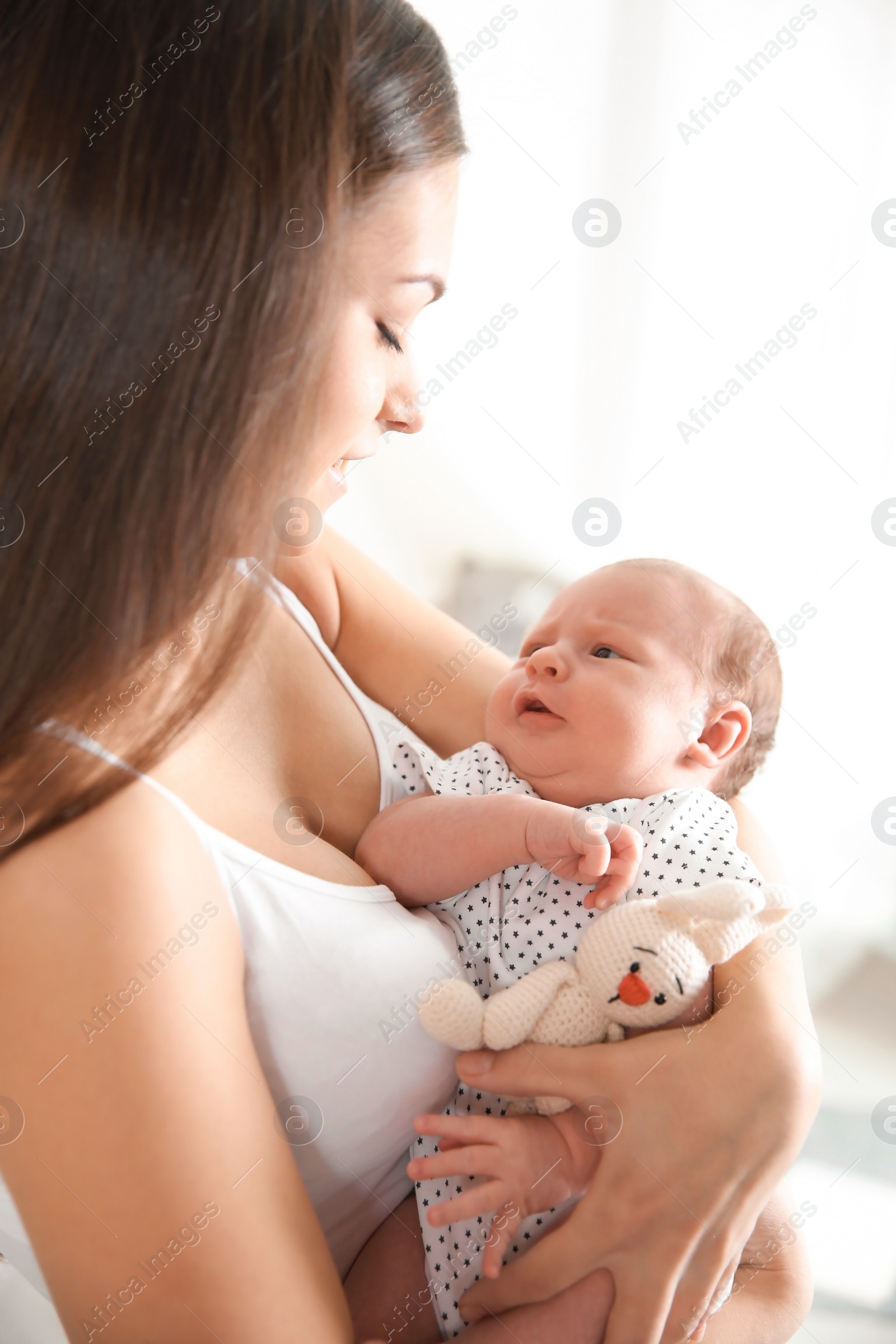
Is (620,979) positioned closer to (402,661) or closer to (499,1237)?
(499,1237)

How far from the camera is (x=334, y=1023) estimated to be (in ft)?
2.60

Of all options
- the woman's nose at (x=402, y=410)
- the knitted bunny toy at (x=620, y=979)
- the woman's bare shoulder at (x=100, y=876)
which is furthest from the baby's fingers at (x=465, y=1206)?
the woman's nose at (x=402, y=410)

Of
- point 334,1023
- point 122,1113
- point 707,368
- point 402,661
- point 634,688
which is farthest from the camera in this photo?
point 707,368

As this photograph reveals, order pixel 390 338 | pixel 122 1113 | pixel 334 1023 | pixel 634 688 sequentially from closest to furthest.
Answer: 1. pixel 122 1113
2. pixel 334 1023
3. pixel 390 338
4. pixel 634 688

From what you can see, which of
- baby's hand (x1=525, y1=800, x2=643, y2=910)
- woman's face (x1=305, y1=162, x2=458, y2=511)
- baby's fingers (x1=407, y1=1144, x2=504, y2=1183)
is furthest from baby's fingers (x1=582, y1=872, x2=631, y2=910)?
woman's face (x1=305, y1=162, x2=458, y2=511)

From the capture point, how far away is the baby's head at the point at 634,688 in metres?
1.06

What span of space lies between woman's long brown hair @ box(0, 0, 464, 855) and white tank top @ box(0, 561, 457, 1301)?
0.07 meters

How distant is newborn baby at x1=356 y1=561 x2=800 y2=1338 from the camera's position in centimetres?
85

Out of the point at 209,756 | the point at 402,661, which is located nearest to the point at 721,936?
the point at 209,756

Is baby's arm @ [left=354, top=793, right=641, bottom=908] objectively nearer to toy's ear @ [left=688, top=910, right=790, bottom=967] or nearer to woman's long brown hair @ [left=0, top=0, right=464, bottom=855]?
toy's ear @ [left=688, top=910, right=790, bottom=967]

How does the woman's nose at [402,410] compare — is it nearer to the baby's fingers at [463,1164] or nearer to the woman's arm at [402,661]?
the woman's arm at [402,661]

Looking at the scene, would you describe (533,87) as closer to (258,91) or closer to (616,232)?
(616,232)

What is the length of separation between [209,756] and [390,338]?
46cm

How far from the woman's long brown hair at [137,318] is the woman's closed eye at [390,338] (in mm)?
120
